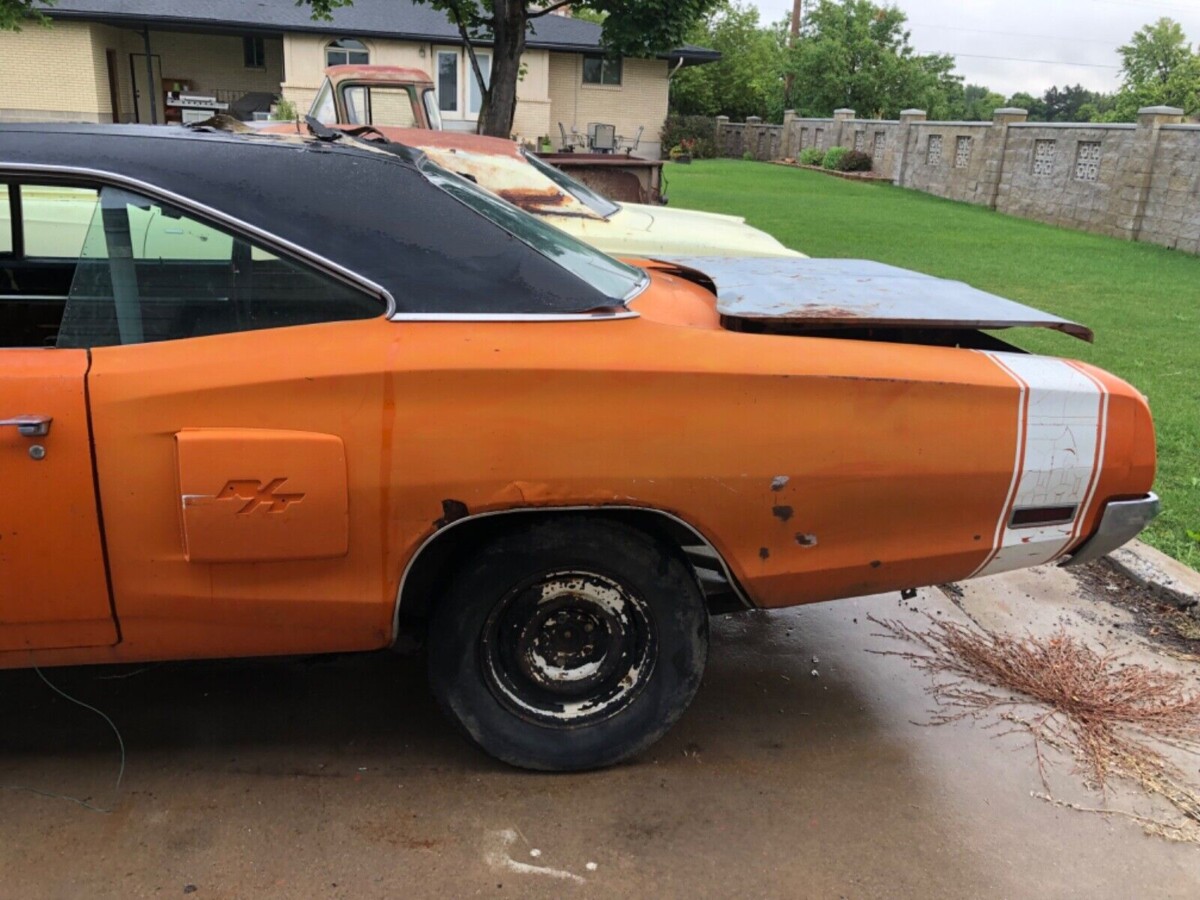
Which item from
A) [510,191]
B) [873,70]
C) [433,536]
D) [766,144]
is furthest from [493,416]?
[873,70]

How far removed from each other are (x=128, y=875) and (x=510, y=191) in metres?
5.37

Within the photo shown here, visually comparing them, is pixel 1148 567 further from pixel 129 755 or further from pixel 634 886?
pixel 129 755

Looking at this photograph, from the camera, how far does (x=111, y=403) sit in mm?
2457

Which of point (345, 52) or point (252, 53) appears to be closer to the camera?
point (345, 52)

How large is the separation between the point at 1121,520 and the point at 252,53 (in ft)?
111

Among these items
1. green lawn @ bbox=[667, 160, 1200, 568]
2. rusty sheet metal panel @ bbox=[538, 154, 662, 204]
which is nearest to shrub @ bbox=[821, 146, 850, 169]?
green lawn @ bbox=[667, 160, 1200, 568]

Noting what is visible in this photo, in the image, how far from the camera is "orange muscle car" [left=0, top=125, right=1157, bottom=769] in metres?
2.48

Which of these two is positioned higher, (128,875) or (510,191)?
(510,191)

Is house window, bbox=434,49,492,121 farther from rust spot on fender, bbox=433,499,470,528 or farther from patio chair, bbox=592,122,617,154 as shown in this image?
rust spot on fender, bbox=433,499,470,528

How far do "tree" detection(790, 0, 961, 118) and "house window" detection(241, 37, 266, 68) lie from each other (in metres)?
26.7

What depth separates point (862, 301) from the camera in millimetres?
3125

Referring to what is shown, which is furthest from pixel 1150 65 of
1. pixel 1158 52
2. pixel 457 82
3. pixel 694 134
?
pixel 457 82

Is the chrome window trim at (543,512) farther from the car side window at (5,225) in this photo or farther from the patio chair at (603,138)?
the patio chair at (603,138)

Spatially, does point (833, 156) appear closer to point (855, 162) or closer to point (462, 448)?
point (855, 162)
